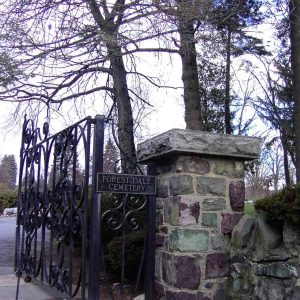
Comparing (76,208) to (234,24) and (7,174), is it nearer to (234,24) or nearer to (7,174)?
(234,24)

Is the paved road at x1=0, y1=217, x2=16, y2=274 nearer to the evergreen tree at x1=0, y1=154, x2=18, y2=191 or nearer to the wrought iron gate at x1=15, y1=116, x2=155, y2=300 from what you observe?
the wrought iron gate at x1=15, y1=116, x2=155, y2=300

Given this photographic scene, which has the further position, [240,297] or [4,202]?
[4,202]

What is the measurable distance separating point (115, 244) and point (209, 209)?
2.04 metres

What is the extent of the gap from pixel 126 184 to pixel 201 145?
0.72 m

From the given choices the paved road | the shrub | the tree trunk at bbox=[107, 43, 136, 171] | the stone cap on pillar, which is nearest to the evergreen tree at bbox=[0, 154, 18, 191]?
the paved road

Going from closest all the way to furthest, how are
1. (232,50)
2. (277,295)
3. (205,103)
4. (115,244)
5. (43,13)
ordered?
(277,295) → (115,244) → (43,13) → (232,50) → (205,103)

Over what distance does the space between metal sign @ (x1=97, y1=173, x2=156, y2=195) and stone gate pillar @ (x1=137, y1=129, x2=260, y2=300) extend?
0.18 meters

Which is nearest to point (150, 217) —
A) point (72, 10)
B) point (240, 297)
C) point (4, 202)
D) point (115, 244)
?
point (240, 297)

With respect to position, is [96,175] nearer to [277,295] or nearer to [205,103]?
[277,295]

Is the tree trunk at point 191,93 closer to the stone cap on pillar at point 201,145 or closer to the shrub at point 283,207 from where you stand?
the stone cap on pillar at point 201,145

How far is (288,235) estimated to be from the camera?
355 cm

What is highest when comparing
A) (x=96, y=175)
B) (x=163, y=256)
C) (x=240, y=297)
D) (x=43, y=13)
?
(x=43, y=13)

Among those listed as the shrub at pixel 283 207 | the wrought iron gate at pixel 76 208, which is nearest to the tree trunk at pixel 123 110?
the wrought iron gate at pixel 76 208

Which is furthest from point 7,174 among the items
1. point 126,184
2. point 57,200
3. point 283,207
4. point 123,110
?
point 283,207
